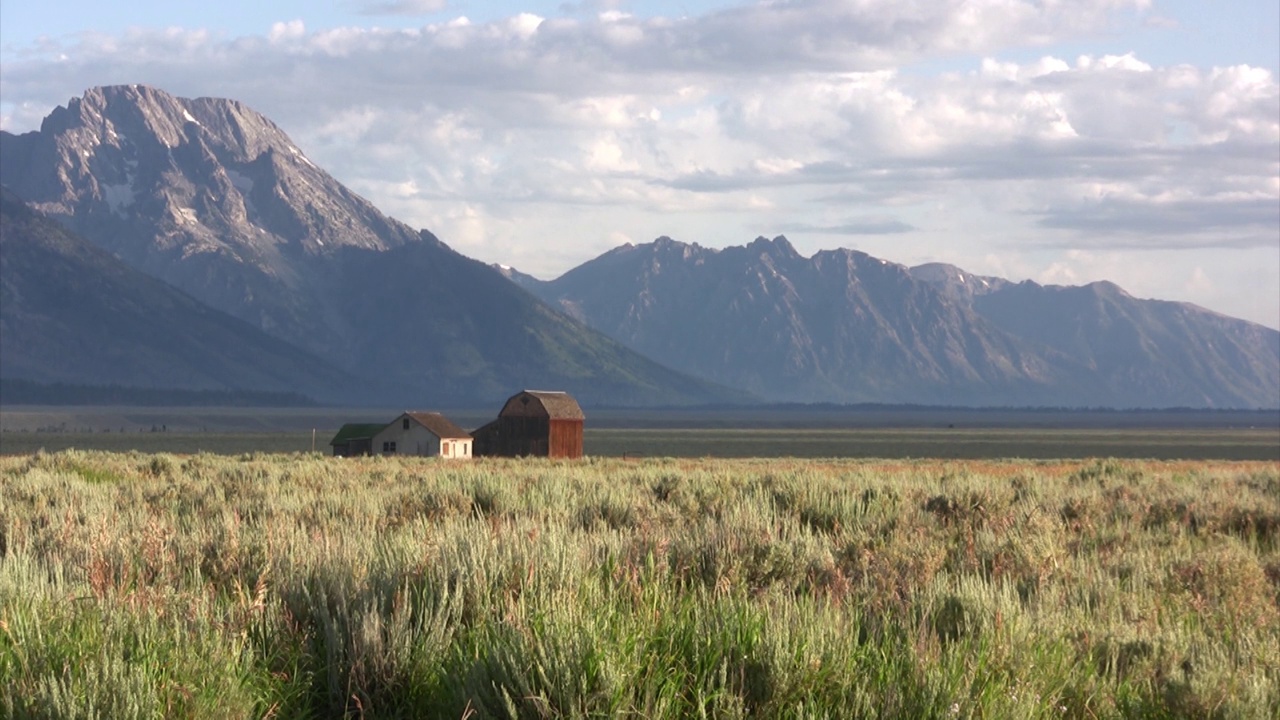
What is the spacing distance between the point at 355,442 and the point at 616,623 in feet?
182

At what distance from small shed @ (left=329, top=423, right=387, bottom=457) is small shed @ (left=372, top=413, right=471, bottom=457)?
338 mm

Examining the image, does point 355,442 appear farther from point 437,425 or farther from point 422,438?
point 437,425

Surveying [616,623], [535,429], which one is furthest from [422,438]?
[616,623]

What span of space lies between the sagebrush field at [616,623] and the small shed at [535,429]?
152ft

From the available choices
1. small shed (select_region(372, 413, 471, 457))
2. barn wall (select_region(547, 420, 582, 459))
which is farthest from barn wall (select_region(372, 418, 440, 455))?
barn wall (select_region(547, 420, 582, 459))

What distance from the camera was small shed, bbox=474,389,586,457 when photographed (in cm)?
5928

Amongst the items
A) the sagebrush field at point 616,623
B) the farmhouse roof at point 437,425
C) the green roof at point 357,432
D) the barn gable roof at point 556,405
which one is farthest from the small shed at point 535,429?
the sagebrush field at point 616,623

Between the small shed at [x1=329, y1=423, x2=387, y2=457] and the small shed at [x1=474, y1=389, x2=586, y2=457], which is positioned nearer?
the small shed at [x1=474, y1=389, x2=586, y2=457]

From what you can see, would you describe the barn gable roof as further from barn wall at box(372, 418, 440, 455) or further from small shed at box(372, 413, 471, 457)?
barn wall at box(372, 418, 440, 455)

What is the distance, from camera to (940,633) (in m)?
7.77


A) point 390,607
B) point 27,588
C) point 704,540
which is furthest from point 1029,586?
point 27,588

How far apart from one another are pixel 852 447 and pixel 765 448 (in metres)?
8.08

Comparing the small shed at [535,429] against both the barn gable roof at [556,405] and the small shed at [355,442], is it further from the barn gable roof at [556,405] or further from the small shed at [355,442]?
the small shed at [355,442]

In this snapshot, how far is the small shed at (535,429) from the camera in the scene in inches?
2334
